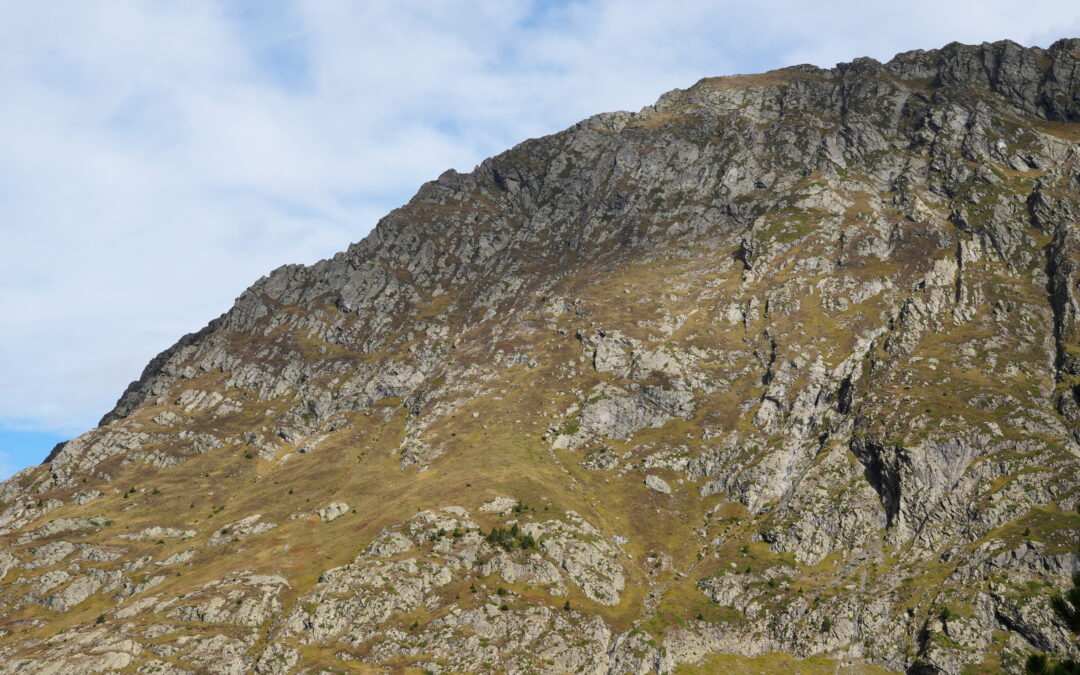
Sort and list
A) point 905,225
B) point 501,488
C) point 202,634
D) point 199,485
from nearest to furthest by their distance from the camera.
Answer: point 202,634 < point 501,488 < point 199,485 < point 905,225

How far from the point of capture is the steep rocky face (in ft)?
312

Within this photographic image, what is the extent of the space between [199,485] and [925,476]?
570ft

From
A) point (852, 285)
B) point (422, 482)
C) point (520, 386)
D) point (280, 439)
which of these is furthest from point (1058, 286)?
point (280, 439)

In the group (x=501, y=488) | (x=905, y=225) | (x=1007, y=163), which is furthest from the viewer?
(x=1007, y=163)

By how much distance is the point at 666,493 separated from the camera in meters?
136

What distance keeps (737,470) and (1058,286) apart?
90.1 m

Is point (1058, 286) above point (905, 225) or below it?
below

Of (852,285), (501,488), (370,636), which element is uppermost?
(852,285)

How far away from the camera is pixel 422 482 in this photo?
467 ft

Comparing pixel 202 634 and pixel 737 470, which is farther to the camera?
pixel 737 470

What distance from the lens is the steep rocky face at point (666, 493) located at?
9512 cm

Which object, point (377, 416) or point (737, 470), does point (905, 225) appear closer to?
point (737, 470)

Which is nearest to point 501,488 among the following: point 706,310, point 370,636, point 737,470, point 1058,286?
point 370,636

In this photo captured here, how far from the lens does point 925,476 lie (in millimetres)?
112875
